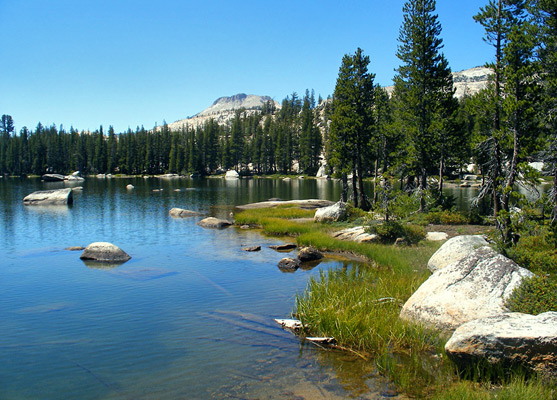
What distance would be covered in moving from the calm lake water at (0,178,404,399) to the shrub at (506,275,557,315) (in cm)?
419

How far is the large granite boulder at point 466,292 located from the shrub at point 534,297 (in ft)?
0.90

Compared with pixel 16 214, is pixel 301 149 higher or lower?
higher

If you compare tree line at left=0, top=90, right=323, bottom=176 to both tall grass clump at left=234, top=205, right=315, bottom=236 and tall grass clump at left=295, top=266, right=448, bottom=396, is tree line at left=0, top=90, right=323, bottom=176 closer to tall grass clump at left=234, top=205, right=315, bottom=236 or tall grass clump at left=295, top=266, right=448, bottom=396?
tall grass clump at left=234, top=205, right=315, bottom=236

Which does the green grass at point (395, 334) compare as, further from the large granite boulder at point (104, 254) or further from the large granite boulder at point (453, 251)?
the large granite boulder at point (104, 254)

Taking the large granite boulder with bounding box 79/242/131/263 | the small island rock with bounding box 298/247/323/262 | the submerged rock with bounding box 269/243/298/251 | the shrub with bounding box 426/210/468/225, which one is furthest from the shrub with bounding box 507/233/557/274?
the large granite boulder with bounding box 79/242/131/263

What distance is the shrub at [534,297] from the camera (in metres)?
10.5

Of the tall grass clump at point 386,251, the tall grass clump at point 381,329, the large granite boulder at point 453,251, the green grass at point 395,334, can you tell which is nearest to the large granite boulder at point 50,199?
the tall grass clump at point 386,251

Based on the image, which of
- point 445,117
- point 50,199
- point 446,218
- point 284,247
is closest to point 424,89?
point 445,117

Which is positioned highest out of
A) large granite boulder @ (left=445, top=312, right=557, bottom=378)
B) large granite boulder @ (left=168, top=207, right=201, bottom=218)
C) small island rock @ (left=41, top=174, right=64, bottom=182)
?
small island rock @ (left=41, top=174, right=64, bottom=182)

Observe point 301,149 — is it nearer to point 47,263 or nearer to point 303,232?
point 303,232

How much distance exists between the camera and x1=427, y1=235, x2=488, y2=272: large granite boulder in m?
17.3

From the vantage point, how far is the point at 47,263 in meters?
24.0

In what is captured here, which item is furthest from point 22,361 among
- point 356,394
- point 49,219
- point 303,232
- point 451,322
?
point 49,219

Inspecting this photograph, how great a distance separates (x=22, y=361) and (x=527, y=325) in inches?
501
